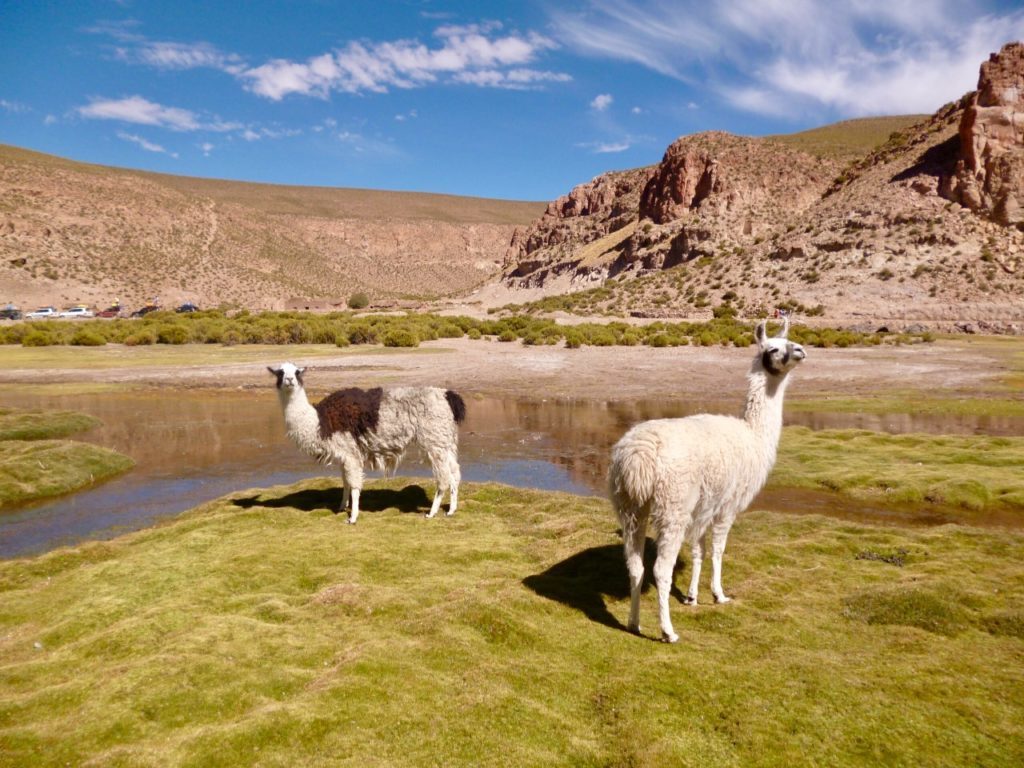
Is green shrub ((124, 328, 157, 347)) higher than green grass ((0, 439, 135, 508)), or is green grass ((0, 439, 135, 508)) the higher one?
green shrub ((124, 328, 157, 347))

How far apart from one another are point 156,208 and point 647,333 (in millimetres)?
98833

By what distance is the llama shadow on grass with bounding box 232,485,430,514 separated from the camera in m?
11.0

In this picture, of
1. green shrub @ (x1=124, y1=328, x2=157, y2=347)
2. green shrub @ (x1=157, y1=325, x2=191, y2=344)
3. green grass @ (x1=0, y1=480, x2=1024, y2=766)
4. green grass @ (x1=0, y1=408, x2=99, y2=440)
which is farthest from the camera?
green shrub @ (x1=157, y1=325, x2=191, y2=344)

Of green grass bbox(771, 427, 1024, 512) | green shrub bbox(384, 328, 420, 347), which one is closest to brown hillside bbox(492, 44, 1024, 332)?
green shrub bbox(384, 328, 420, 347)

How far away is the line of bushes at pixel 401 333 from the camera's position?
135ft

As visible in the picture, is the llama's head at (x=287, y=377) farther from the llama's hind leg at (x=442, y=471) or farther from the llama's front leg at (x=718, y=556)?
the llama's front leg at (x=718, y=556)

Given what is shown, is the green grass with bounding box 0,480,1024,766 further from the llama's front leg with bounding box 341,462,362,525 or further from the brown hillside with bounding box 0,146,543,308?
the brown hillside with bounding box 0,146,543,308

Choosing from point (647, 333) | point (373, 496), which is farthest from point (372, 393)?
point (647, 333)

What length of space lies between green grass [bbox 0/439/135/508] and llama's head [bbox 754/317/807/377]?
13.8m

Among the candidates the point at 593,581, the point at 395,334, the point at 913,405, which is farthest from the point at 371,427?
the point at 395,334

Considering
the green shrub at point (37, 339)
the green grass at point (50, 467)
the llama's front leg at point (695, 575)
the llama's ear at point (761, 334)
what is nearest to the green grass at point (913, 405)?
the llama's ear at point (761, 334)

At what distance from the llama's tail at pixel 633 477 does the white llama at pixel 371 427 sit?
4.73 metres

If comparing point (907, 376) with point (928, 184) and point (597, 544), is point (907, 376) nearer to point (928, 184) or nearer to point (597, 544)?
point (597, 544)

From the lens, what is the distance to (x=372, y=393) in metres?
10.8
